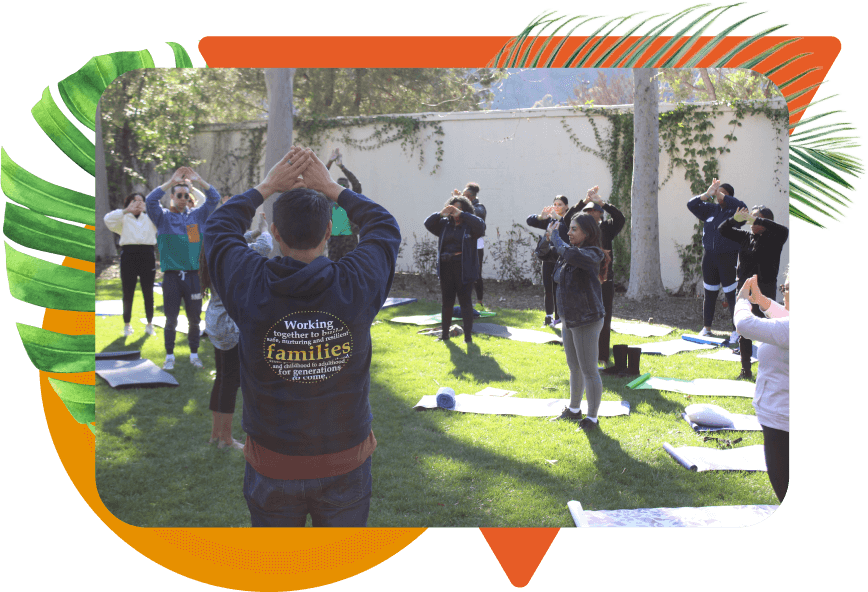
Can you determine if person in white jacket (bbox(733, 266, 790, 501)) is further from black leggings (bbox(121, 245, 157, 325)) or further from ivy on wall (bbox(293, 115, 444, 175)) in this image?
black leggings (bbox(121, 245, 157, 325))

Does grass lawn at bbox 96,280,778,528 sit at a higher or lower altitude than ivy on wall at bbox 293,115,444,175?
lower

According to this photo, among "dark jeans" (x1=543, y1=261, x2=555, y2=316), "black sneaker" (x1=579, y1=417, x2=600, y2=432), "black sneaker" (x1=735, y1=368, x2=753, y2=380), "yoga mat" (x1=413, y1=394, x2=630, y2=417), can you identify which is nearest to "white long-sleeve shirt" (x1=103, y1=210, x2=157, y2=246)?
"yoga mat" (x1=413, y1=394, x2=630, y2=417)

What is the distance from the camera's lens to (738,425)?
9.79ft

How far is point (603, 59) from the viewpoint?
2.98 m

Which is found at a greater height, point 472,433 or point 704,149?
point 704,149

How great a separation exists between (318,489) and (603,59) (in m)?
2.11

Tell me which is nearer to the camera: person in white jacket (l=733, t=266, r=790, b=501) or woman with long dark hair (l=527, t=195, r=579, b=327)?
person in white jacket (l=733, t=266, r=790, b=501)

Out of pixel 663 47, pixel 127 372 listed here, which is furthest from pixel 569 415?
pixel 127 372

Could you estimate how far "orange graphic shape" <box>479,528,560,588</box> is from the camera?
290 cm

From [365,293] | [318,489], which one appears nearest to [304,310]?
[365,293]

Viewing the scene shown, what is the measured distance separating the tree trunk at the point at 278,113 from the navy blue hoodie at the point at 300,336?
53cm

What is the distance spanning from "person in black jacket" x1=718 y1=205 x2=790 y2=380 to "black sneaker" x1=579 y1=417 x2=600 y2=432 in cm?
65

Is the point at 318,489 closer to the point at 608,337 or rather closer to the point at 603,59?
the point at 608,337

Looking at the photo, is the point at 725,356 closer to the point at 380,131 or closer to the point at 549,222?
the point at 549,222
